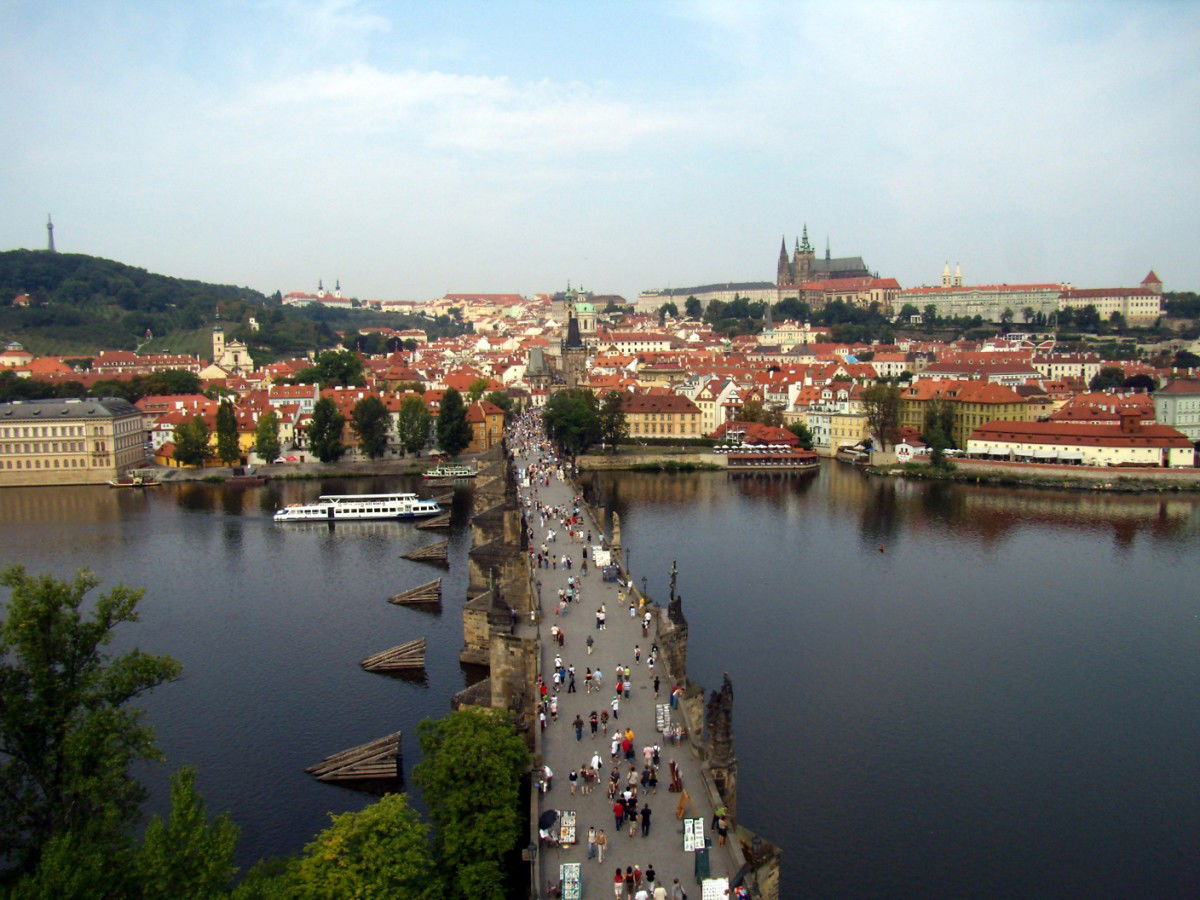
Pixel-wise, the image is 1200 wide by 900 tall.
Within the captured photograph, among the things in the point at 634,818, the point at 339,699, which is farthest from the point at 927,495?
the point at 634,818

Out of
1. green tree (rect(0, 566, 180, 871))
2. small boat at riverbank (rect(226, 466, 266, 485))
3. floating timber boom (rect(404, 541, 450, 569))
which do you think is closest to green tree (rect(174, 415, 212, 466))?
small boat at riverbank (rect(226, 466, 266, 485))

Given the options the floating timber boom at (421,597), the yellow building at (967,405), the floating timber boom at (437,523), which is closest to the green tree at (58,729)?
the floating timber boom at (421,597)

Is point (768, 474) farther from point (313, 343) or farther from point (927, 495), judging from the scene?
point (313, 343)

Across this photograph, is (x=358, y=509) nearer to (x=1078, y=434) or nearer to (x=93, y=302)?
(x=1078, y=434)

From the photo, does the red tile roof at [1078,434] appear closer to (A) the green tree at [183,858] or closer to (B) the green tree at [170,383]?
(A) the green tree at [183,858]

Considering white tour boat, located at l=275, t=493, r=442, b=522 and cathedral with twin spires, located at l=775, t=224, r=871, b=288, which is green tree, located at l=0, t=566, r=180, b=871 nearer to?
white tour boat, located at l=275, t=493, r=442, b=522

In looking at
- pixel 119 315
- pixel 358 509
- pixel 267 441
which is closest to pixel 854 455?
pixel 358 509
